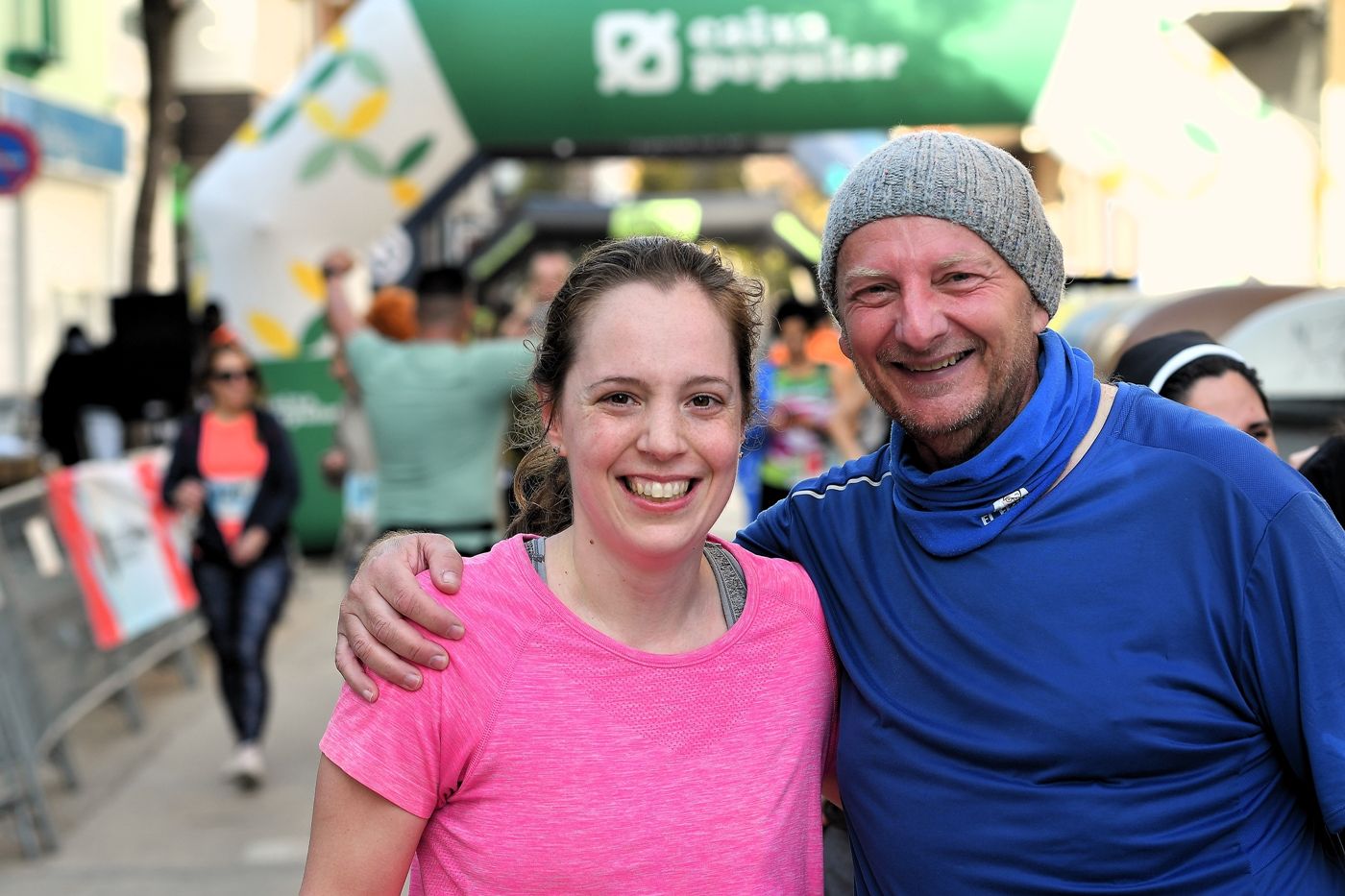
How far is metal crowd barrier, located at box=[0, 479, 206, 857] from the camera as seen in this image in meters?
5.49

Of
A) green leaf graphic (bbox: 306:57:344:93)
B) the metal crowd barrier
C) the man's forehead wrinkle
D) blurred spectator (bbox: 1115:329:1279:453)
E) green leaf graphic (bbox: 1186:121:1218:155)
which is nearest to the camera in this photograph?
the man's forehead wrinkle

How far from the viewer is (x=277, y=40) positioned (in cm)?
2572

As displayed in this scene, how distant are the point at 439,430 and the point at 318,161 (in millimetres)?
4769

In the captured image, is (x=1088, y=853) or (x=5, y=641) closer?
(x=1088, y=853)

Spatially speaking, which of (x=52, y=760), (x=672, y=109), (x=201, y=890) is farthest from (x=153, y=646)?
(x=672, y=109)

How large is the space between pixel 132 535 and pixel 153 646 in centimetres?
57

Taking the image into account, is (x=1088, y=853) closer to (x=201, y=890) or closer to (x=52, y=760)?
(x=201, y=890)

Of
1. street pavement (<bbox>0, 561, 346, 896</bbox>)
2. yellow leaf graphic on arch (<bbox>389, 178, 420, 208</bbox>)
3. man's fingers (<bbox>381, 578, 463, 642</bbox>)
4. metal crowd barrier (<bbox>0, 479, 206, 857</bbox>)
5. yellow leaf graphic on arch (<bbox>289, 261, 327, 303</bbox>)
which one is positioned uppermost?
yellow leaf graphic on arch (<bbox>389, 178, 420, 208</bbox>)

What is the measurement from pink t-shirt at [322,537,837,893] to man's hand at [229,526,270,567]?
463 centimetres

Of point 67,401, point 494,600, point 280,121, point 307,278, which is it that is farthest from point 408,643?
point 67,401

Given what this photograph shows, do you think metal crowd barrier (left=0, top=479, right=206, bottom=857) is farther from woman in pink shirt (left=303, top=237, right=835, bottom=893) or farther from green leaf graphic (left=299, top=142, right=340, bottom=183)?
woman in pink shirt (left=303, top=237, right=835, bottom=893)

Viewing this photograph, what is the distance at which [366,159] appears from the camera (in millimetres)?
10219

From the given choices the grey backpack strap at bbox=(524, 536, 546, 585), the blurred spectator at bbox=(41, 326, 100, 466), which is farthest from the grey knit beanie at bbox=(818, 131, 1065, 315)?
the blurred spectator at bbox=(41, 326, 100, 466)

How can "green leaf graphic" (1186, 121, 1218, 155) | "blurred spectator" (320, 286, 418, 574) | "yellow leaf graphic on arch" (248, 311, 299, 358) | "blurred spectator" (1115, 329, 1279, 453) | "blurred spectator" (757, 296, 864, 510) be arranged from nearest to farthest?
"blurred spectator" (1115, 329, 1279, 453), "blurred spectator" (320, 286, 418, 574), "blurred spectator" (757, 296, 864, 510), "green leaf graphic" (1186, 121, 1218, 155), "yellow leaf graphic on arch" (248, 311, 299, 358)
